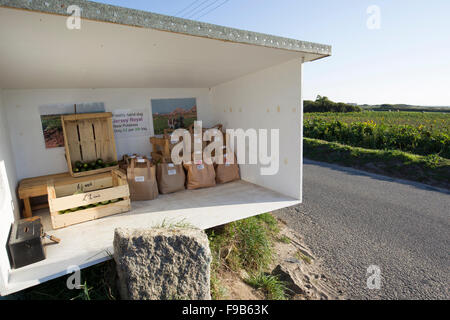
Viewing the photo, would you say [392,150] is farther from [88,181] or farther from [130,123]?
[88,181]

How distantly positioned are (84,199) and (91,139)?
1887 mm

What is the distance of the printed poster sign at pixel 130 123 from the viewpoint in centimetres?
509

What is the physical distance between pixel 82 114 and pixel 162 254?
3298mm

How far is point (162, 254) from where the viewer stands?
2.21 m

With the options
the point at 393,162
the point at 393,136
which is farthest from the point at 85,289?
Answer: the point at 393,136

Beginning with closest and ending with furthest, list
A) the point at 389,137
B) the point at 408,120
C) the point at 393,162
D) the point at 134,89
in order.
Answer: the point at 134,89 < the point at 393,162 < the point at 389,137 < the point at 408,120

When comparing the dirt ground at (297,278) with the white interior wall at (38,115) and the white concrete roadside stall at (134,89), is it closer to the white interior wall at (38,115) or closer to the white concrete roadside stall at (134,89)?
the white concrete roadside stall at (134,89)

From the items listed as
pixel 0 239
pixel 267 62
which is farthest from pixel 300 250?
pixel 0 239

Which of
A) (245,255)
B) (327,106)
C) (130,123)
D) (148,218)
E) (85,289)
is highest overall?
(327,106)

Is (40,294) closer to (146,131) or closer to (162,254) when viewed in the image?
(162,254)

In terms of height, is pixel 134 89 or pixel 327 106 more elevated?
pixel 327 106

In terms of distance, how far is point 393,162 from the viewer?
8234 millimetres

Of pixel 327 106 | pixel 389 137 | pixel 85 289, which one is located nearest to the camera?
pixel 85 289

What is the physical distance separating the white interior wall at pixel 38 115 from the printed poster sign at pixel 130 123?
0.30 ft
